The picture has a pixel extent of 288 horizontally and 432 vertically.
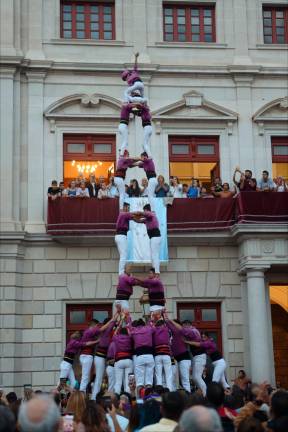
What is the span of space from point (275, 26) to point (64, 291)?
12641 mm

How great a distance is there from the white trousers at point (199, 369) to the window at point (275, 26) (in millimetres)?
14788

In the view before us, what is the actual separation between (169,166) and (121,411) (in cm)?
1652

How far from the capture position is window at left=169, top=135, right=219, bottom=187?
26.1 metres

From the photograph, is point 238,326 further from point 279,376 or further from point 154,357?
point 154,357

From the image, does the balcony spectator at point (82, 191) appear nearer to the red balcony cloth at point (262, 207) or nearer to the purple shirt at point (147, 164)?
the red balcony cloth at point (262, 207)

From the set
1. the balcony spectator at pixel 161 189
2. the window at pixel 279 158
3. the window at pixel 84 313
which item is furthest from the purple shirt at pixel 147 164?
the window at pixel 279 158

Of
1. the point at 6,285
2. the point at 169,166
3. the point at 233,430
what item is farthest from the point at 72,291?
the point at 233,430

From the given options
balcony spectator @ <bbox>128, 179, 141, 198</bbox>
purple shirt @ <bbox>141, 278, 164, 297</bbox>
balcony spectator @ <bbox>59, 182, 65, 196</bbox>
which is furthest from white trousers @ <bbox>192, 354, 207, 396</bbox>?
balcony spectator @ <bbox>59, 182, 65, 196</bbox>

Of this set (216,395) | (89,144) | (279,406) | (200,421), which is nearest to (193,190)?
(89,144)

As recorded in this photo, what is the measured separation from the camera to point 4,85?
2519cm

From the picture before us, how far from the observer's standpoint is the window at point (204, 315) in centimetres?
2483

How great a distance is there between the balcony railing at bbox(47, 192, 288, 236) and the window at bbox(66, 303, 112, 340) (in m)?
2.54

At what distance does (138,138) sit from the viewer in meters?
25.8

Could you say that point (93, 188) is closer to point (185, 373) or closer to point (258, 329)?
point (258, 329)
